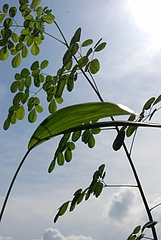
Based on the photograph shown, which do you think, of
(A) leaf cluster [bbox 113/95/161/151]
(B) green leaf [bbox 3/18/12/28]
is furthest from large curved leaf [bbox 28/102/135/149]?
(B) green leaf [bbox 3/18/12/28]

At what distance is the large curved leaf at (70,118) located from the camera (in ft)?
0.81

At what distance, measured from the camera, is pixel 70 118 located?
27 cm

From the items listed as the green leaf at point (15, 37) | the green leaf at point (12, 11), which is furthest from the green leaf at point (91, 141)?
the green leaf at point (12, 11)

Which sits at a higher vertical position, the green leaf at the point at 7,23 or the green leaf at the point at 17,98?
the green leaf at the point at 7,23

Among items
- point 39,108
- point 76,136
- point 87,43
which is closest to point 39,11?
point 87,43

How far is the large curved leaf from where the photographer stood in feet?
0.81

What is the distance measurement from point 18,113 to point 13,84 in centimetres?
20

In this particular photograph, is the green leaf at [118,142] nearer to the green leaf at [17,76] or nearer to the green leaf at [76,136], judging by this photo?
the green leaf at [76,136]

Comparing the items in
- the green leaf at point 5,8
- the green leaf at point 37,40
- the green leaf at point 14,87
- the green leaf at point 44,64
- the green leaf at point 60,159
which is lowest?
the green leaf at point 60,159

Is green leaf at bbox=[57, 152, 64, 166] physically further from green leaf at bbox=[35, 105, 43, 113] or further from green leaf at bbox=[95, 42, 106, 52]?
green leaf at bbox=[95, 42, 106, 52]

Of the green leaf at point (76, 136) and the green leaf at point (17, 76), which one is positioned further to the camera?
the green leaf at point (17, 76)

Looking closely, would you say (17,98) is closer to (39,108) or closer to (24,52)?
(39,108)

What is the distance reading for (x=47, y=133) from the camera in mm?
278

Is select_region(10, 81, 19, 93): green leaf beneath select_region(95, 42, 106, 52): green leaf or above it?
above
